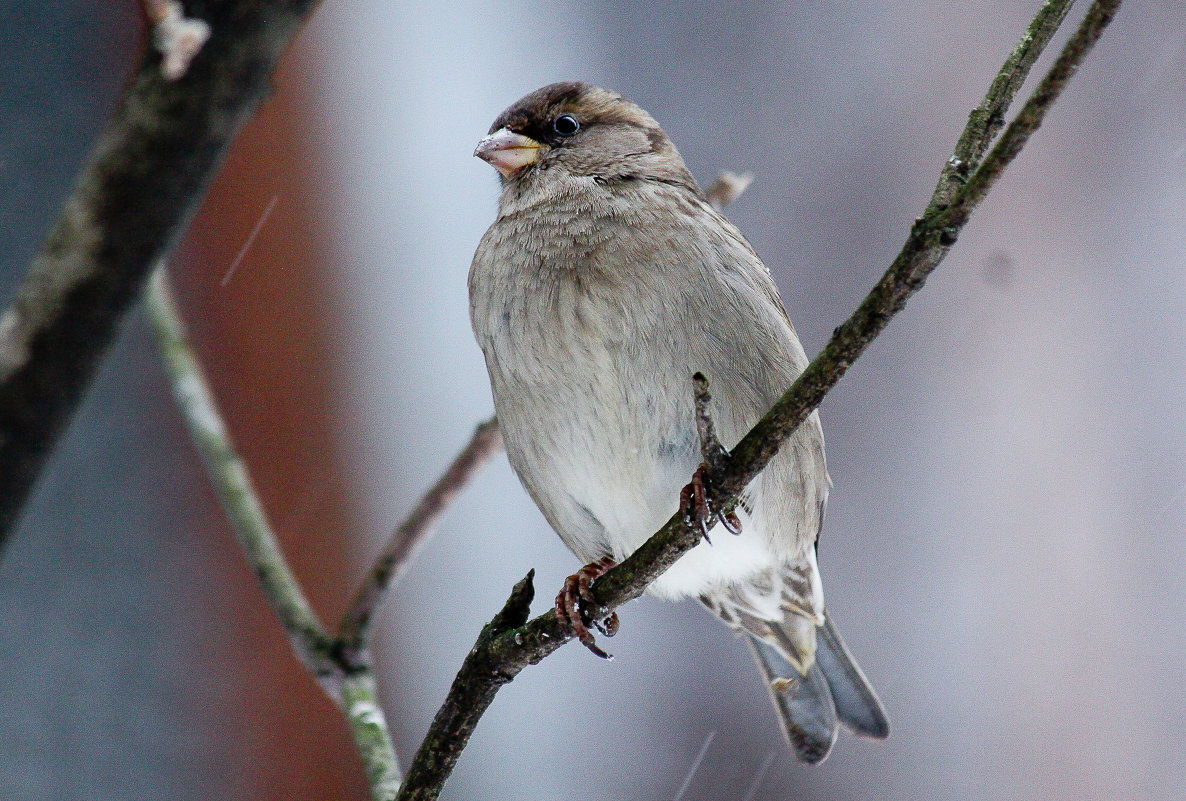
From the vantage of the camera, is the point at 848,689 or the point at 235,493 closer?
the point at 235,493

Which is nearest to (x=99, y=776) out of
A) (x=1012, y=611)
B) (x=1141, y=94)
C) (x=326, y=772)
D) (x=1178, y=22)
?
(x=326, y=772)

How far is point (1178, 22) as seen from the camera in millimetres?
3723

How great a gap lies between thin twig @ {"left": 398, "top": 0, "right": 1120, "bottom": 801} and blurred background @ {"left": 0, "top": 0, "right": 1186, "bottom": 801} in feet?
6.74

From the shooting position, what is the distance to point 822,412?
3.51 meters

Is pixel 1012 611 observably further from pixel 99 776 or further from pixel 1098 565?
pixel 99 776

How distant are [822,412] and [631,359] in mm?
2030

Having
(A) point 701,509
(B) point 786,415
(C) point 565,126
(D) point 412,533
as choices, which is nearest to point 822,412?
(C) point 565,126

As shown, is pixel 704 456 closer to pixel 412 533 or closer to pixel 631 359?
pixel 631 359

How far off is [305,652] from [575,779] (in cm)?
195

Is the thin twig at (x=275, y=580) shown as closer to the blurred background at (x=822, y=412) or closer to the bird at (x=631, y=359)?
the bird at (x=631, y=359)

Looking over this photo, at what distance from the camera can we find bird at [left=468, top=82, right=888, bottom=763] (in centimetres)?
162

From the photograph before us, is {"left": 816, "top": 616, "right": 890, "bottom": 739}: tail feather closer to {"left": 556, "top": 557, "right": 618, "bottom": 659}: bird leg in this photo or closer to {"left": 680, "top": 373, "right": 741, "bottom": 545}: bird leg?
{"left": 556, "top": 557, "right": 618, "bottom": 659}: bird leg

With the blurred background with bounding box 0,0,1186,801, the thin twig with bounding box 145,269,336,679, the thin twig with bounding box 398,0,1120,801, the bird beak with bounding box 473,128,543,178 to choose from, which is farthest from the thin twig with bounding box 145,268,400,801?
the blurred background with bounding box 0,0,1186,801

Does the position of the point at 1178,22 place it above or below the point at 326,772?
above
